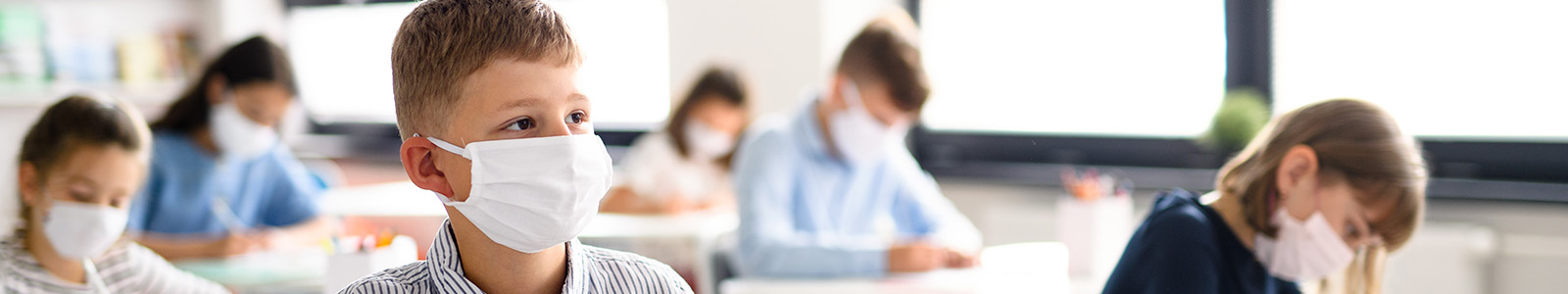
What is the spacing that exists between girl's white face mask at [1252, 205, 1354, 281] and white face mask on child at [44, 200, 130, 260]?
64.8 inches

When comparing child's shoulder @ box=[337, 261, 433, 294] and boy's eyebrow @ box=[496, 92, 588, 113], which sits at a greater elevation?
boy's eyebrow @ box=[496, 92, 588, 113]

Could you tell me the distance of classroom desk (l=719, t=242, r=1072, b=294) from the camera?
230 cm

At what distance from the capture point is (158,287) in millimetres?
1606

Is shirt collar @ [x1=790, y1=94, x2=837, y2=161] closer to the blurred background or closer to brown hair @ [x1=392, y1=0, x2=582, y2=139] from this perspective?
the blurred background

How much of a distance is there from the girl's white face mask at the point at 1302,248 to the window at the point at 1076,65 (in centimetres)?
223

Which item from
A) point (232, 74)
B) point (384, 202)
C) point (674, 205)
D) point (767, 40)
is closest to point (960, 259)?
point (674, 205)

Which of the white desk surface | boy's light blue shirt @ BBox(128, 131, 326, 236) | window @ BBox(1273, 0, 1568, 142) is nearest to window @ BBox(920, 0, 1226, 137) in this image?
window @ BBox(1273, 0, 1568, 142)

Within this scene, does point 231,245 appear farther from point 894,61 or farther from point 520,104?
point 520,104

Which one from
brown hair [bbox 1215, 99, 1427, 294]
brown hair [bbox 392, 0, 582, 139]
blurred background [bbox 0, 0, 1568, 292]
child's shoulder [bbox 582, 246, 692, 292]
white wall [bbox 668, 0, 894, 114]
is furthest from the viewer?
white wall [bbox 668, 0, 894, 114]

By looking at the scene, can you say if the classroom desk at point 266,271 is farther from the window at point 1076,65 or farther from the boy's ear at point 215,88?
the window at point 1076,65

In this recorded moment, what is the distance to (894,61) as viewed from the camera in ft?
8.38

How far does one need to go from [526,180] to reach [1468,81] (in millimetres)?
3305

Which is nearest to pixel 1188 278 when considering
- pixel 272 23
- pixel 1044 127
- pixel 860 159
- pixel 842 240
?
pixel 842 240

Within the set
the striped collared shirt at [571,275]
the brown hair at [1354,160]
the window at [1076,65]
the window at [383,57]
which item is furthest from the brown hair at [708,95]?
the striped collared shirt at [571,275]
